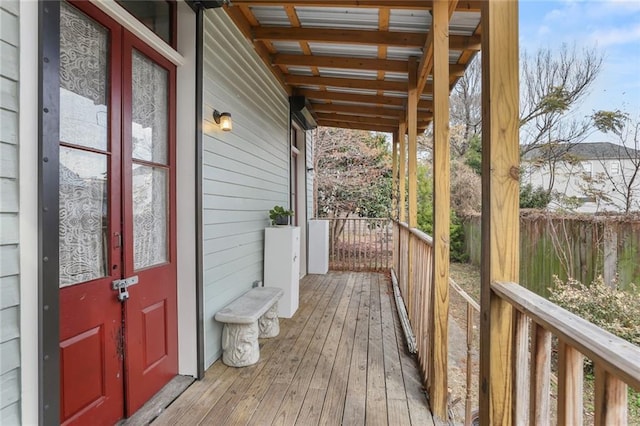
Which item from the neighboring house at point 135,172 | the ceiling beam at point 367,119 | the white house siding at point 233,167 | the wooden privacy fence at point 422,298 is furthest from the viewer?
the ceiling beam at point 367,119

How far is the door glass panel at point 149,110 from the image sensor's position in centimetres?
202

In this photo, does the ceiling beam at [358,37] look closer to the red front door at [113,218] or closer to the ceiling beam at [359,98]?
the red front door at [113,218]

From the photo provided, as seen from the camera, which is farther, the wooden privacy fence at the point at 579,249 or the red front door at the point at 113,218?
the wooden privacy fence at the point at 579,249

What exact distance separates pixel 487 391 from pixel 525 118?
7006 millimetres

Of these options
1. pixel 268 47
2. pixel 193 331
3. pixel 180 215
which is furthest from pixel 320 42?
pixel 193 331

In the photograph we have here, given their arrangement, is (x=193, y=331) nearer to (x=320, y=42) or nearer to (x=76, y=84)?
(x=76, y=84)

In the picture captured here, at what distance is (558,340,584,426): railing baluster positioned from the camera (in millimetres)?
778

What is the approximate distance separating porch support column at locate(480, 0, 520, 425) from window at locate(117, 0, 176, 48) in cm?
194

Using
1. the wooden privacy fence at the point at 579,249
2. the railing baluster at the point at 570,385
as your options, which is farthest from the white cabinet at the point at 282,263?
the railing baluster at the point at 570,385

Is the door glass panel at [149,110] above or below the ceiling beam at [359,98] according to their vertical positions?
below

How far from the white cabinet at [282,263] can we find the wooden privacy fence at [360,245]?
325cm

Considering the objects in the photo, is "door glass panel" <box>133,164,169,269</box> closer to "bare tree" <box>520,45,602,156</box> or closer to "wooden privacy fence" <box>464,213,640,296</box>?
"wooden privacy fence" <box>464,213,640,296</box>

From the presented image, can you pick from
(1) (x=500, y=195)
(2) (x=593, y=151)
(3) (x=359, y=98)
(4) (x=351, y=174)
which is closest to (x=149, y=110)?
(1) (x=500, y=195)

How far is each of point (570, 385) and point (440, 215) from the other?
1391 mm
